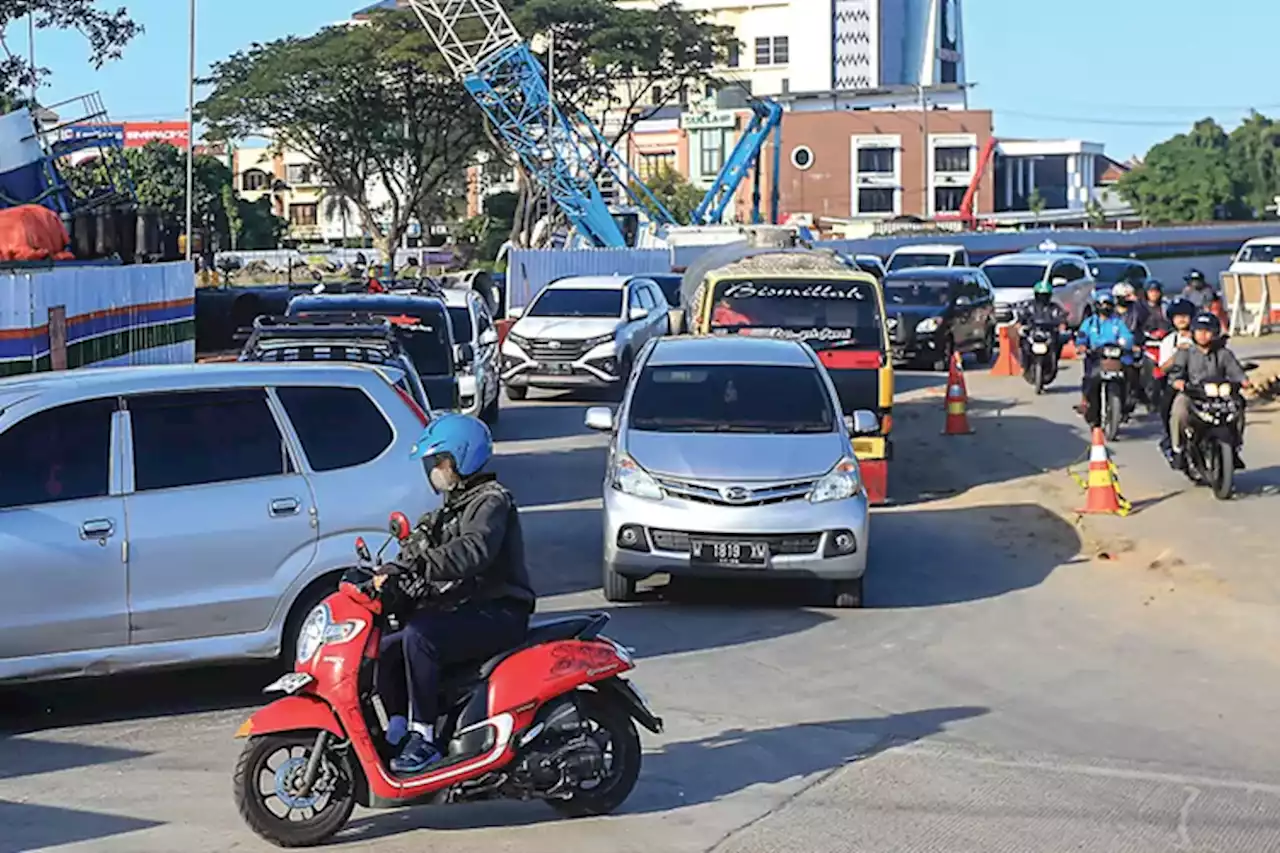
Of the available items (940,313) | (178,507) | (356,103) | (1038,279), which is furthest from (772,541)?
(356,103)

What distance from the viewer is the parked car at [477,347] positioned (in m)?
20.5

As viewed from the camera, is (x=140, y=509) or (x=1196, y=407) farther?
(x=1196, y=407)

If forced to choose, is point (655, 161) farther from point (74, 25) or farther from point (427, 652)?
point (427, 652)

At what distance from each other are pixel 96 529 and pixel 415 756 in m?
2.64

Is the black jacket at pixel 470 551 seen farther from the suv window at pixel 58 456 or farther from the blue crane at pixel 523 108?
the blue crane at pixel 523 108

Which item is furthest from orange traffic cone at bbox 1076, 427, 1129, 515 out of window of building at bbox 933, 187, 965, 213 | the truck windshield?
window of building at bbox 933, 187, 965, 213

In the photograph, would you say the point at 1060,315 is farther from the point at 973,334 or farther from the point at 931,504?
the point at 931,504

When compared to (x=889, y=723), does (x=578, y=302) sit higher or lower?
higher

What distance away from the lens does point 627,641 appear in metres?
11.0

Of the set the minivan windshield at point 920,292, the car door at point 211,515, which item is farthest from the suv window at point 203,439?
the minivan windshield at point 920,292

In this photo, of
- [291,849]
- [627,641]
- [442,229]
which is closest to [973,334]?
[627,641]

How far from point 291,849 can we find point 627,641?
14.2ft

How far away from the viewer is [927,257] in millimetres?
42906

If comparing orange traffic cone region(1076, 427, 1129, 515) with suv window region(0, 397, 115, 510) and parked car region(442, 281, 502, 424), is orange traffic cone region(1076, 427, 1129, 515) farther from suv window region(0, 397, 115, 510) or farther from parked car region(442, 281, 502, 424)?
suv window region(0, 397, 115, 510)
